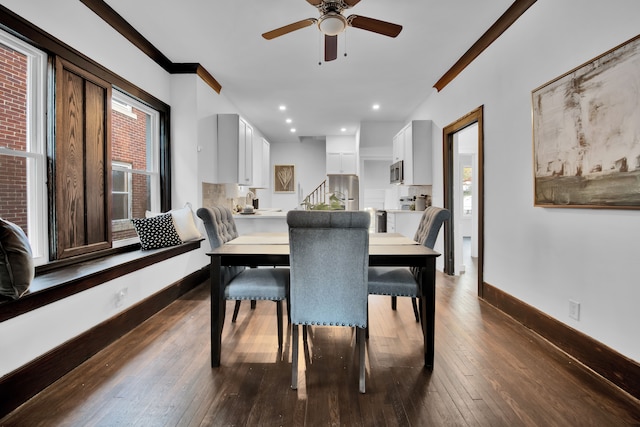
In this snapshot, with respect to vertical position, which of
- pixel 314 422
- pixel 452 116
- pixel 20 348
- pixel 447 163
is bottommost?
pixel 314 422

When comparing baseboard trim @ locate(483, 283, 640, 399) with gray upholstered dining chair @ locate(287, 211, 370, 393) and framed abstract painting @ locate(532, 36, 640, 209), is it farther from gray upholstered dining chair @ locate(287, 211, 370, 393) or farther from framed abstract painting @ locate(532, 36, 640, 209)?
gray upholstered dining chair @ locate(287, 211, 370, 393)

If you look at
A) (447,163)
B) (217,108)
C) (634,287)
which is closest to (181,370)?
(634,287)

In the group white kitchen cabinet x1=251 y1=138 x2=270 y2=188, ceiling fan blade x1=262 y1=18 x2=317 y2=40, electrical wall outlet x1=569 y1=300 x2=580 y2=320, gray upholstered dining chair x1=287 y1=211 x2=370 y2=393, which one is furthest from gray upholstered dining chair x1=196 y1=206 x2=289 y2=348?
white kitchen cabinet x1=251 y1=138 x2=270 y2=188

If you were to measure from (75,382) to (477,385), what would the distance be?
2.32 meters

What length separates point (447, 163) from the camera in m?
4.49

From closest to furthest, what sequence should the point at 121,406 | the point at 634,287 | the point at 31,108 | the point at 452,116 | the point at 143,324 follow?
the point at 121,406 < the point at 634,287 < the point at 31,108 < the point at 143,324 < the point at 452,116

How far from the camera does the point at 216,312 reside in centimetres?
209

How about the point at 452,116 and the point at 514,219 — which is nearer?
the point at 514,219

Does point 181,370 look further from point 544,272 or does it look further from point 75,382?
point 544,272

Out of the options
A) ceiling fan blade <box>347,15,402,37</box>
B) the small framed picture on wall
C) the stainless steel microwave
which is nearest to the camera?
ceiling fan blade <box>347,15,402,37</box>

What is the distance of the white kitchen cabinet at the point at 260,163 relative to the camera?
5746 mm

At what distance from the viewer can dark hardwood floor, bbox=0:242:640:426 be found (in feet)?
5.17

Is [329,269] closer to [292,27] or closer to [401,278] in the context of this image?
[401,278]

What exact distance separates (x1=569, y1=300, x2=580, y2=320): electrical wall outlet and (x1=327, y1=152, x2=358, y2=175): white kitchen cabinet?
20.1 ft
